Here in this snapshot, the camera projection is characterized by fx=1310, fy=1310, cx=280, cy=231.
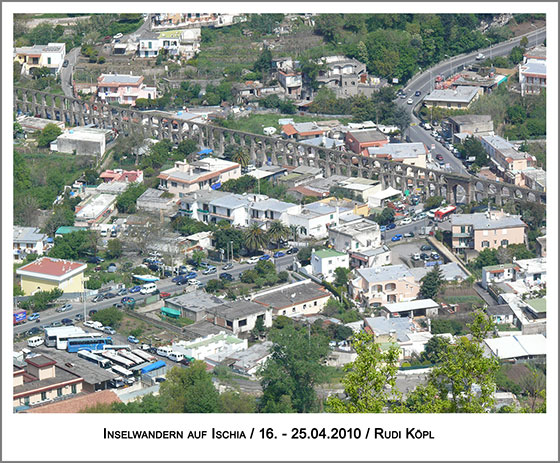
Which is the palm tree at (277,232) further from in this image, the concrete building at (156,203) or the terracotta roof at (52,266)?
the terracotta roof at (52,266)

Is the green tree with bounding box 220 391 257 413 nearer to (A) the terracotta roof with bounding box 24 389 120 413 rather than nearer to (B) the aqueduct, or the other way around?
(A) the terracotta roof with bounding box 24 389 120 413

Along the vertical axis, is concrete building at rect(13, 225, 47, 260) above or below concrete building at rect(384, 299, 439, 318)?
above

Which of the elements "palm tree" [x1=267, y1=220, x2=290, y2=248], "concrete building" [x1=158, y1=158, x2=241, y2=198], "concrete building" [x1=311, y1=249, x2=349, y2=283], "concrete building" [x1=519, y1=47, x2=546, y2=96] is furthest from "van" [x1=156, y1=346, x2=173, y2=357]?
"concrete building" [x1=519, y1=47, x2=546, y2=96]

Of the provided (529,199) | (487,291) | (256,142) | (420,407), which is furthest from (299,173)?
(420,407)

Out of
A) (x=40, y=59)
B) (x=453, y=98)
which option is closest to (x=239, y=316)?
(x=453, y=98)

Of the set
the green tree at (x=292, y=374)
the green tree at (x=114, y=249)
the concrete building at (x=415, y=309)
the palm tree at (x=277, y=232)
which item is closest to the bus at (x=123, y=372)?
the green tree at (x=292, y=374)

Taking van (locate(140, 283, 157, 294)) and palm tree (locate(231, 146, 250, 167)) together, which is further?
palm tree (locate(231, 146, 250, 167))
